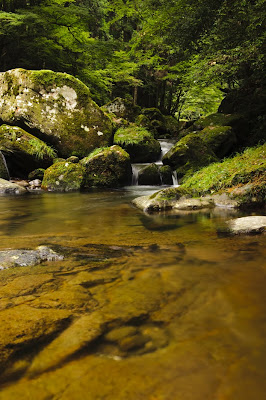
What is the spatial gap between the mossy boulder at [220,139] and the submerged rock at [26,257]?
28.9ft

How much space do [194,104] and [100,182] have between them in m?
13.0

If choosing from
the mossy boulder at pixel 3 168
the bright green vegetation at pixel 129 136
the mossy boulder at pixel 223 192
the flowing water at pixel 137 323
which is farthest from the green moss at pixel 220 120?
the flowing water at pixel 137 323

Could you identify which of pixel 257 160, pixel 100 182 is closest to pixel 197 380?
pixel 257 160

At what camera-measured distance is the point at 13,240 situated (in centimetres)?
335

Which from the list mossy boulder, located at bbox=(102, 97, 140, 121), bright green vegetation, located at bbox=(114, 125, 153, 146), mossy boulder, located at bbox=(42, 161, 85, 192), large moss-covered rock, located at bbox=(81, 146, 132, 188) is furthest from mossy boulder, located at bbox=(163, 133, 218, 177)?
mossy boulder, located at bbox=(102, 97, 140, 121)

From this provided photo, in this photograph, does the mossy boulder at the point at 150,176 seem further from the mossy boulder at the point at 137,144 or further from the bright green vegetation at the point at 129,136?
the bright green vegetation at the point at 129,136

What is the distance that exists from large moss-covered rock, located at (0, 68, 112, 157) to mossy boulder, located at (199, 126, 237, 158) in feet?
14.6

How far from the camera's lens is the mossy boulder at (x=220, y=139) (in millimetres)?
10320

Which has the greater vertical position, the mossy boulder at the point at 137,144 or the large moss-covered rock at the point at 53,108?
the large moss-covered rock at the point at 53,108

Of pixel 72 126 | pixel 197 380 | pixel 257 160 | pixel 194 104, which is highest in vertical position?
pixel 194 104

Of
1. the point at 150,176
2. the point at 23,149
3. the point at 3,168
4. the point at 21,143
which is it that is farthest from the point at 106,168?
the point at 3,168

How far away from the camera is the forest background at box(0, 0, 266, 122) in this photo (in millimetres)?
7992

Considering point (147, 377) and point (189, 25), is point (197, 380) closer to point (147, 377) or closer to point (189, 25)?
point (147, 377)

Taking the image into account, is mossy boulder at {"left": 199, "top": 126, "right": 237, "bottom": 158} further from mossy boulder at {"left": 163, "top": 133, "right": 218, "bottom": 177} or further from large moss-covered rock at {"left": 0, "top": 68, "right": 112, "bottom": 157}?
large moss-covered rock at {"left": 0, "top": 68, "right": 112, "bottom": 157}
